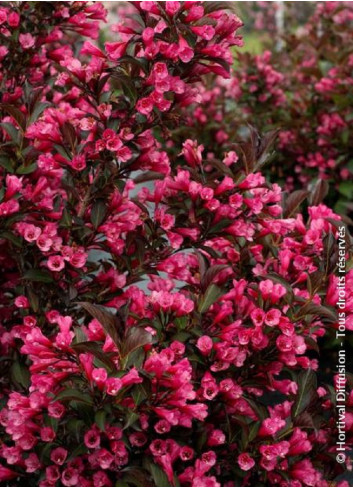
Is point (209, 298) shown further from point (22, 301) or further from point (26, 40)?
point (26, 40)

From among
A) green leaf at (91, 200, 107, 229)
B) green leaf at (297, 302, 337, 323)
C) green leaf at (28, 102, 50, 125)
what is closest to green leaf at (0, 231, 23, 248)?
green leaf at (91, 200, 107, 229)

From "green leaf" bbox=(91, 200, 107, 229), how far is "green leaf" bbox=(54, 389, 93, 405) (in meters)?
0.54

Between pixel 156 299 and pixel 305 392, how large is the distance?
0.48 m

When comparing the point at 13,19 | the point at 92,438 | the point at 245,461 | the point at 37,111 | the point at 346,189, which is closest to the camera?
the point at 92,438

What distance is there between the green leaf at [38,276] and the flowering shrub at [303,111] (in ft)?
8.20

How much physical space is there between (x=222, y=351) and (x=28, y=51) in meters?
1.26

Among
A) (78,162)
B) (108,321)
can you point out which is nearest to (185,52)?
(78,162)

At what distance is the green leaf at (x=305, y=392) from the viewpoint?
1863 millimetres

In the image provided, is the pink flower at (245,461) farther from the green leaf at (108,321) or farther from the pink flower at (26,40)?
the pink flower at (26,40)

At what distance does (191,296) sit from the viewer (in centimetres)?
185

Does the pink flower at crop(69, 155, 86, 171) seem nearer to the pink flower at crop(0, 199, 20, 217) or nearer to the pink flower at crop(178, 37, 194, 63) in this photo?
the pink flower at crop(0, 199, 20, 217)

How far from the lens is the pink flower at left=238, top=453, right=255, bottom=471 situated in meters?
1.80

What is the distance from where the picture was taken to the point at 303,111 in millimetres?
4875

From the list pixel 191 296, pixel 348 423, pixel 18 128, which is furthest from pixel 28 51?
pixel 348 423
